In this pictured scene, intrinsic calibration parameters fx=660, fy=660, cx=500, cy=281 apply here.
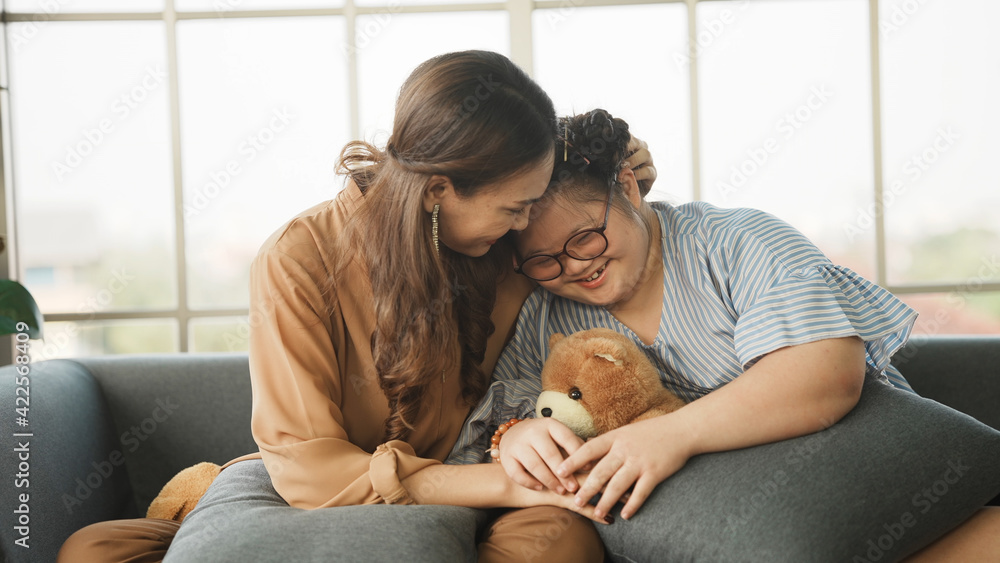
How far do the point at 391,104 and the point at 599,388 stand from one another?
1.79m

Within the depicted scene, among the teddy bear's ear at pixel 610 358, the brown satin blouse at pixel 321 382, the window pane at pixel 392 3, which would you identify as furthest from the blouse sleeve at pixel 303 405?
the window pane at pixel 392 3

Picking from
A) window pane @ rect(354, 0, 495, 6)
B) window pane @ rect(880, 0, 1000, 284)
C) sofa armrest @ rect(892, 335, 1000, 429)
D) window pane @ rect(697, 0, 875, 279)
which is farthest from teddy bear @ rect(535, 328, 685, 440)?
window pane @ rect(880, 0, 1000, 284)

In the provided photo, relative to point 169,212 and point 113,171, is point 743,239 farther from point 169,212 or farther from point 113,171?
point 113,171

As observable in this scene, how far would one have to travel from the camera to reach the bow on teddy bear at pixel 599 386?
3.80ft

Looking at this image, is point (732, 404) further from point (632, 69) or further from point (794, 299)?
point (632, 69)

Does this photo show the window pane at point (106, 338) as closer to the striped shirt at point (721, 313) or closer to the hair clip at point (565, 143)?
the striped shirt at point (721, 313)

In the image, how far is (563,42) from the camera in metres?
2.59

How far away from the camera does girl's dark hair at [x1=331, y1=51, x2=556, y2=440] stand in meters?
1.12

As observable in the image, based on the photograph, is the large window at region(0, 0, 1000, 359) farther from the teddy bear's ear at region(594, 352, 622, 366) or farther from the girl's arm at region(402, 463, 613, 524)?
the girl's arm at region(402, 463, 613, 524)

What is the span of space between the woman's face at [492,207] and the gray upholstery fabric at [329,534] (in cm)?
49

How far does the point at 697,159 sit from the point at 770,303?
4.97ft

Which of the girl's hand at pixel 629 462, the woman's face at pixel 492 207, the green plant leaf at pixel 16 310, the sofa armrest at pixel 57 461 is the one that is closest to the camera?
the girl's hand at pixel 629 462

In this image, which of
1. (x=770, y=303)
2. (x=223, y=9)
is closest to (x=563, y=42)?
(x=223, y=9)

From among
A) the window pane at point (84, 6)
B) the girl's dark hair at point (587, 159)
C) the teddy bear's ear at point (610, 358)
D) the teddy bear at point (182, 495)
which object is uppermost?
the window pane at point (84, 6)
